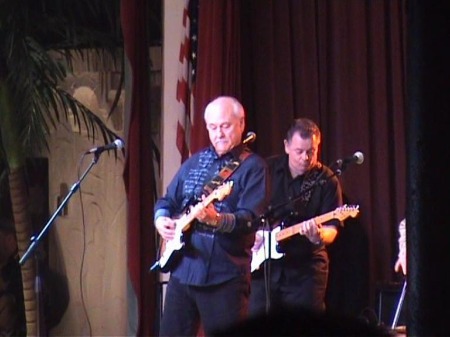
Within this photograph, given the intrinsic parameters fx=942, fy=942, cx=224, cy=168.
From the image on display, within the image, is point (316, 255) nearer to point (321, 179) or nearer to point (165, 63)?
point (321, 179)

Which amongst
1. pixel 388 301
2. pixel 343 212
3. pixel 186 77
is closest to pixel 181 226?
A: pixel 343 212

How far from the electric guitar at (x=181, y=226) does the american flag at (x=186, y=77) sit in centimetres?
134

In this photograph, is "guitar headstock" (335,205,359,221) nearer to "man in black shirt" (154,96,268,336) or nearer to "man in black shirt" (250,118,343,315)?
"man in black shirt" (250,118,343,315)

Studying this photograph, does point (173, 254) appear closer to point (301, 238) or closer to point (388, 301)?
point (301, 238)

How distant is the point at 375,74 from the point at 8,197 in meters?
2.45

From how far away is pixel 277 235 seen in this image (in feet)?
13.5

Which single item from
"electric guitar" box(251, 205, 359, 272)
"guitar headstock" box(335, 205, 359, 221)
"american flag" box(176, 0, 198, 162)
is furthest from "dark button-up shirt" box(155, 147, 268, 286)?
"american flag" box(176, 0, 198, 162)

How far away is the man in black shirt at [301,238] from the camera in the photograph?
4109 millimetres

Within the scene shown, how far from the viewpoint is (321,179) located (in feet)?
13.6

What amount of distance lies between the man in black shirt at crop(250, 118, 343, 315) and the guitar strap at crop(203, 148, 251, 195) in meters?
0.53

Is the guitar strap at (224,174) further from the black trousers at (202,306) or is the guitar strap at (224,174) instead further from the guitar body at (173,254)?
the black trousers at (202,306)

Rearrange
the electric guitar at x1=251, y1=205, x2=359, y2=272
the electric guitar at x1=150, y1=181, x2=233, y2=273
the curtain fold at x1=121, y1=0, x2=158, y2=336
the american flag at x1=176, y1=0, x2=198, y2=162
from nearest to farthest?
the electric guitar at x1=150, y1=181, x2=233, y2=273 < the electric guitar at x1=251, y1=205, x2=359, y2=272 < the curtain fold at x1=121, y1=0, x2=158, y2=336 < the american flag at x1=176, y1=0, x2=198, y2=162

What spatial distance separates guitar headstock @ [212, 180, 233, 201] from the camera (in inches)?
139

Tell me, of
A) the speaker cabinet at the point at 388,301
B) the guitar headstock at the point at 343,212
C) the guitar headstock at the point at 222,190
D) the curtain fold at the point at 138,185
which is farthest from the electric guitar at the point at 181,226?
the speaker cabinet at the point at 388,301
